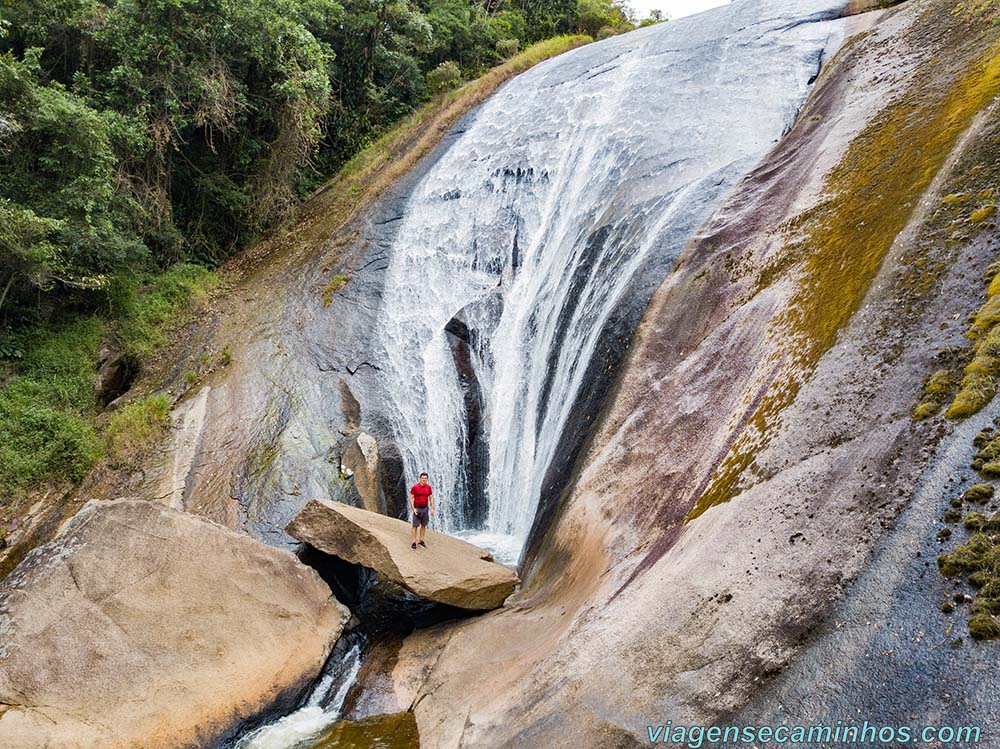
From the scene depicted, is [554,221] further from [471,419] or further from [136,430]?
[136,430]

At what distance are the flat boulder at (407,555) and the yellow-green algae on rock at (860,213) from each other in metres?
3.63

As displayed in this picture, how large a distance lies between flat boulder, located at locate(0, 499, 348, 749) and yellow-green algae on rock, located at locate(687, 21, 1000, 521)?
5.62m

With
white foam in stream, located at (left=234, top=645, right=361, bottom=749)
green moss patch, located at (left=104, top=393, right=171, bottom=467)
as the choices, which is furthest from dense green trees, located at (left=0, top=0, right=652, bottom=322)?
white foam in stream, located at (left=234, top=645, right=361, bottom=749)

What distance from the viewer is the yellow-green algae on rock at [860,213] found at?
6.31m

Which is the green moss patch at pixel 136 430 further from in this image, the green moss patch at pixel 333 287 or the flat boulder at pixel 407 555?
the green moss patch at pixel 333 287

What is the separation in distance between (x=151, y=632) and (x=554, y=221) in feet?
35.6

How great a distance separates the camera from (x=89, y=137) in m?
12.8

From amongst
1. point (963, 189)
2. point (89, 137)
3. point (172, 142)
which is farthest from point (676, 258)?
point (172, 142)

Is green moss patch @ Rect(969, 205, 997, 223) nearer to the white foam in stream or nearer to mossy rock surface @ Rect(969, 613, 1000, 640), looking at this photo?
mossy rock surface @ Rect(969, 613, 1000, 640)

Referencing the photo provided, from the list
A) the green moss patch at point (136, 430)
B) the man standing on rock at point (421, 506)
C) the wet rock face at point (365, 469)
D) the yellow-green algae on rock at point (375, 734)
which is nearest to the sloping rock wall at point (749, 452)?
the yellow-green algae on rock at point (375, 734)

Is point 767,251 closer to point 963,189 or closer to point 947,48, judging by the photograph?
point 963,189

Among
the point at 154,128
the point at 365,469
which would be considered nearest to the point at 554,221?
the point at 365,469

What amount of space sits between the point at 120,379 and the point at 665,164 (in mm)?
12326

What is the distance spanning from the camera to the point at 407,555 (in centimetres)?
907
